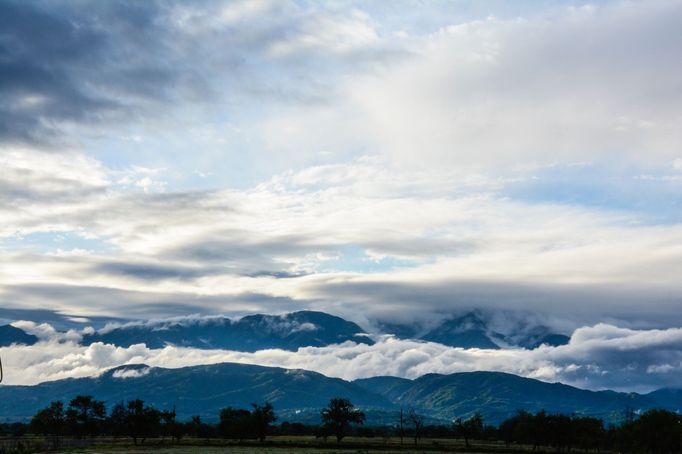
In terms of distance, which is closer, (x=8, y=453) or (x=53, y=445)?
(x=8, y=453)

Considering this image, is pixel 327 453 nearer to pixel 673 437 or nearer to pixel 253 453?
pixel 253 453

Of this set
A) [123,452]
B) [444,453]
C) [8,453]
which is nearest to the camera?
[8,453]

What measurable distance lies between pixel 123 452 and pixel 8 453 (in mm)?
33997

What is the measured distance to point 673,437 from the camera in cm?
19812

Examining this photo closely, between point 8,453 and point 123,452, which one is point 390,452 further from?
point 8,453

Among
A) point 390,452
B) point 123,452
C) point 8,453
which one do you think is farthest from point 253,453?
point 8,453

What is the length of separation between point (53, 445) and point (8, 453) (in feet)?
199

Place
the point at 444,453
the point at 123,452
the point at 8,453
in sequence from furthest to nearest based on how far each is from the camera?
the point at 444,453 → the point at 123,452 → the point at 8,453

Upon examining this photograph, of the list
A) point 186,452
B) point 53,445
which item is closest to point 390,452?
point 186,452

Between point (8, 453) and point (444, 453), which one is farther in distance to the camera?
point (444, 453)

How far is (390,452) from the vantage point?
19475 centimetres

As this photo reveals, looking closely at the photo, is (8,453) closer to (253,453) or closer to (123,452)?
(123,452)

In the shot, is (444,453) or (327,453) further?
(444,453)

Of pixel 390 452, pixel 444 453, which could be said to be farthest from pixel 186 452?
pixel 444 453
